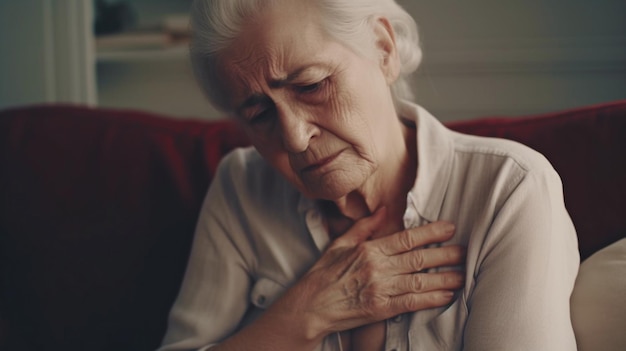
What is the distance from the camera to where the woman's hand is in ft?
3.62

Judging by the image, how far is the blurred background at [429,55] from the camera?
1985 millimetres

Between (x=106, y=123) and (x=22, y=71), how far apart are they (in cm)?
109

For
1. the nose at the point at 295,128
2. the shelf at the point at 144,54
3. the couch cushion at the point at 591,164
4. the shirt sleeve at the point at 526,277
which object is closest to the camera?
the shirt sleeve at the point at 526,277

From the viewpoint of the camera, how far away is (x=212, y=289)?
1.32 m

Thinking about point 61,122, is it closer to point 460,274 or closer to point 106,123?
point 106,123

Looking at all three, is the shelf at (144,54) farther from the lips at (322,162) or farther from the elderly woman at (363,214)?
the lips at (322,162)

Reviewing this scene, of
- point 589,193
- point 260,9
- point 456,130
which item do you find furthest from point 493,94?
point 260,9

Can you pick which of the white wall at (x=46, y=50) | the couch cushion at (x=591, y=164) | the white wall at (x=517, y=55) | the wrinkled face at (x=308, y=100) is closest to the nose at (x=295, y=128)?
the wrinkled face at (x=308, y=100)

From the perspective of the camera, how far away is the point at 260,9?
104 centimetres

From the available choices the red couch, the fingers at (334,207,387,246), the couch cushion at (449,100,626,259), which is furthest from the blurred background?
the fingers at (334,207,387,246)

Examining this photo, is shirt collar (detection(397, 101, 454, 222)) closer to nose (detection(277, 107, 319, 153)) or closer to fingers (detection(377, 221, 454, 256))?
fingers (detection(377, 221, 454, 256))

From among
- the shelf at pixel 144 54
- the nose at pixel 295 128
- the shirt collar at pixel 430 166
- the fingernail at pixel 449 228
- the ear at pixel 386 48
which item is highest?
the ear at pixel 386 48

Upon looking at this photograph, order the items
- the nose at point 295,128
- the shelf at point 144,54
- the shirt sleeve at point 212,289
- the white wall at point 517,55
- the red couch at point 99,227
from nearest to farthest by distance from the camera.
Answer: the nose at point 295,128 < the shirt sleeve at point 212,289 < the red couch at point 99,227 < the white wall at point 517,55 < the shelf at point 144,54

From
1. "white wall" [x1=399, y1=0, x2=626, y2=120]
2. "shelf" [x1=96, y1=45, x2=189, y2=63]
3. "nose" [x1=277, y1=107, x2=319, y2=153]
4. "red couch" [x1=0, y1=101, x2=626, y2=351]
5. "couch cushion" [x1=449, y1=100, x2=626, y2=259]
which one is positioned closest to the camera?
"nose" [x1=277, y1=107, x2=319, y2=153]
